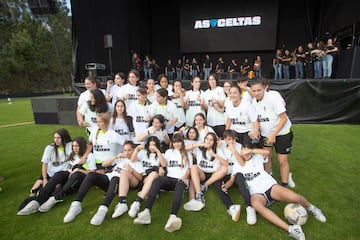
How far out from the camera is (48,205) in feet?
8.77

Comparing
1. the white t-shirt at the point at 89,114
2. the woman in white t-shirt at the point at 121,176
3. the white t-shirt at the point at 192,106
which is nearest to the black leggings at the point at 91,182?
the woman in white t-shirt at the point at 121,176

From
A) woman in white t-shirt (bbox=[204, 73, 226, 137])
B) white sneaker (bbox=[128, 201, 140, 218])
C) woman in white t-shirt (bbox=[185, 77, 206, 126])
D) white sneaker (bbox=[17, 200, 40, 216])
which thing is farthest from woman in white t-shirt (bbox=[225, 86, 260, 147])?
white sneaker (bbox=[17, 200, 40, 216])

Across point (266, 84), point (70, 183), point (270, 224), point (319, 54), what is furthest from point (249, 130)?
point (319, 54)

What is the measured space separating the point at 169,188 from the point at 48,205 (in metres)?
1.52

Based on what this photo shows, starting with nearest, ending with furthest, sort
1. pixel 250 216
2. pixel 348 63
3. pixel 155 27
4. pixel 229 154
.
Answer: pixel 250 216, pixel 229 154, pixel 348 63, pixel 155 27

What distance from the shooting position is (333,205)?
8.98 ft

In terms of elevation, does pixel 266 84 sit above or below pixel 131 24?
below

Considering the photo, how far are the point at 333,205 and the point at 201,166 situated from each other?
1744 mm

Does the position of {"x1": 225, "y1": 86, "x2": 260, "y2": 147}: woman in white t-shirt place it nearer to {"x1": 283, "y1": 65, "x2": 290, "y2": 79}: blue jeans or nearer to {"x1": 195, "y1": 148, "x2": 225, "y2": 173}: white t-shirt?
{"x1": 195, "y1": 148, "x2": 225, "y2": 173}: white t-shirt

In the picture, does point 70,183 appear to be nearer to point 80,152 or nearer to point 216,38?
point 80,152

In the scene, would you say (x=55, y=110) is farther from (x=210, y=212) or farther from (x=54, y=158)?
(x=210, y=212)

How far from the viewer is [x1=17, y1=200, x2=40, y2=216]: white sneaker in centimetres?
260

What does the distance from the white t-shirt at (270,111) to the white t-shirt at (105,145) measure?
206cm

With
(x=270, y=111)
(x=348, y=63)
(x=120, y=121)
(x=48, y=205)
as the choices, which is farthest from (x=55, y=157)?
(x=348, y=63)
